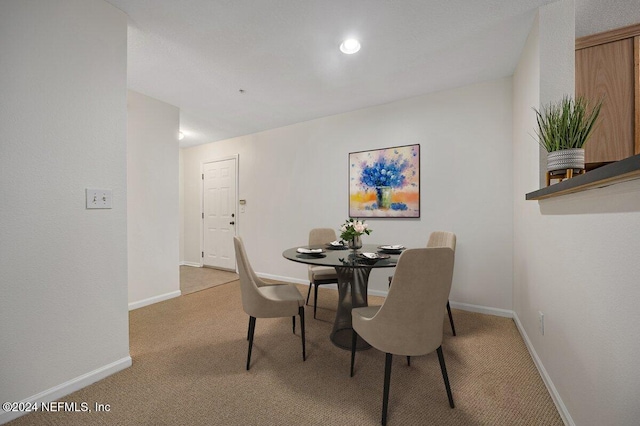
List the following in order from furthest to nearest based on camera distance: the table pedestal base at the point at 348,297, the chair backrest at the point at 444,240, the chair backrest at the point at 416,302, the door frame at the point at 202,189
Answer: the door frame at the point at 202,189 < the chair backrest at the point at 444,240 < the table pedestal base at the point at 348,297 < the chair backrest at the point at 416,302

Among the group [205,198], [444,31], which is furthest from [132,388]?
[205,198]

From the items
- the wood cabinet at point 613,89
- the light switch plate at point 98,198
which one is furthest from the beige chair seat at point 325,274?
the wood cabinet at point 613,89

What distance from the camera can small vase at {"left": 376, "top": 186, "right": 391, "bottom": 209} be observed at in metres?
3.41

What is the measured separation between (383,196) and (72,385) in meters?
3.23

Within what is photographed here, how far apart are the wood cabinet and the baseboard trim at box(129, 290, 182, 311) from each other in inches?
175

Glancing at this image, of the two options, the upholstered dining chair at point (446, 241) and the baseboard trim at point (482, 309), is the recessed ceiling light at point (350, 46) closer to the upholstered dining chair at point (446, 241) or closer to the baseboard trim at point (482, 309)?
the upholstered dining chair at point (446, 241)

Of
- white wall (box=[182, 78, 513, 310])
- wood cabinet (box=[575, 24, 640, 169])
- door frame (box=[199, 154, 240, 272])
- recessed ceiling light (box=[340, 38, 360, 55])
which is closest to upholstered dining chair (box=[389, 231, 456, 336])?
white wall (box=[182, 78, 513, 310])

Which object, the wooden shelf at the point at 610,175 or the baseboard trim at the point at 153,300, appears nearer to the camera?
the wooden shelf at the point at 610,175

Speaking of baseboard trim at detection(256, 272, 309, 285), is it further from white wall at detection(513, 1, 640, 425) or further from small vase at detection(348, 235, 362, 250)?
white wall at detection(513, 1, 640, 425)

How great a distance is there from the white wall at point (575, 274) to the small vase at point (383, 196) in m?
1.38

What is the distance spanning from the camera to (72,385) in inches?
64.6

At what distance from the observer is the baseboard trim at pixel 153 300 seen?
3.09 metres

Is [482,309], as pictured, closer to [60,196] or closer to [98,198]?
[98,198]

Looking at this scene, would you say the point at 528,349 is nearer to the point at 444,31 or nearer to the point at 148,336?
the point at 444,31
